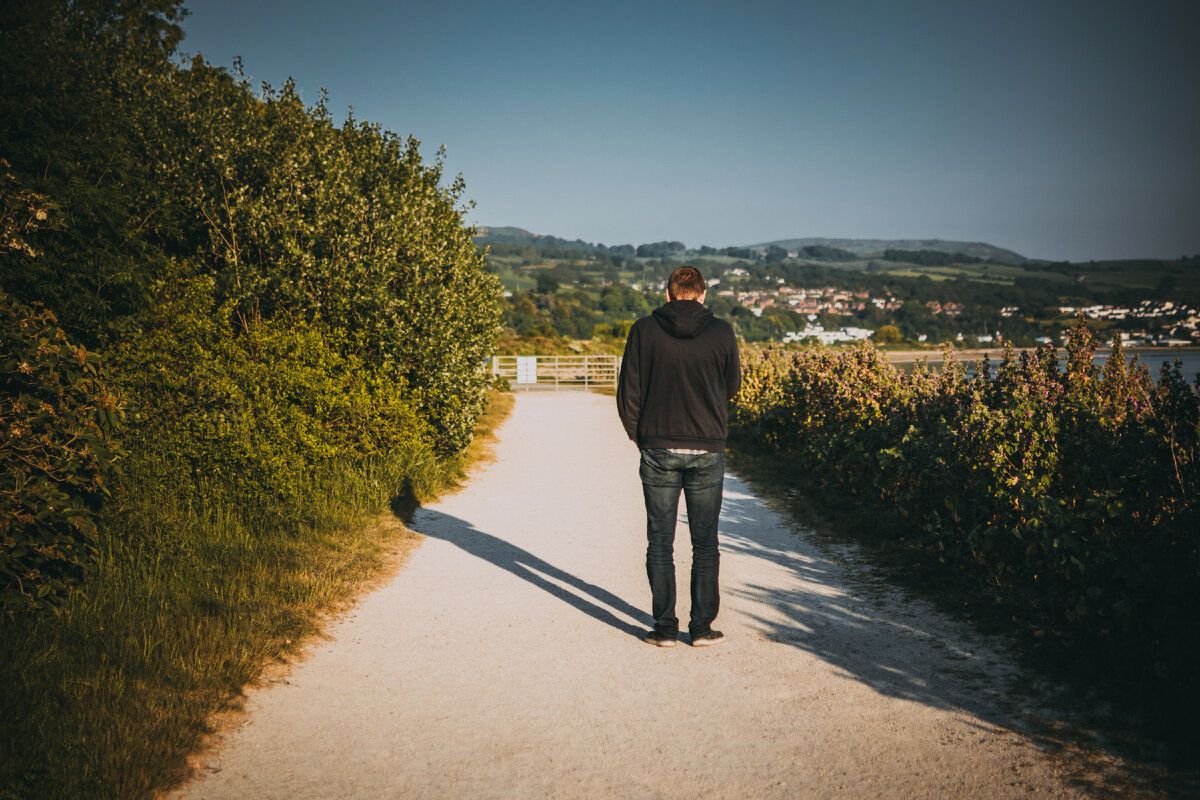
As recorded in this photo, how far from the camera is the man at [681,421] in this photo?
15.7 feet

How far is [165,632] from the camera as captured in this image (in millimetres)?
4734

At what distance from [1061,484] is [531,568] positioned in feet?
13.8

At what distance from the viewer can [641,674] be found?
456 cm

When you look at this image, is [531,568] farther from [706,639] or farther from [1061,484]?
[1061,484]

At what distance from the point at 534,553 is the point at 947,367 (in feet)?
17.4

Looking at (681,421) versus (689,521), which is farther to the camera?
(689,521)

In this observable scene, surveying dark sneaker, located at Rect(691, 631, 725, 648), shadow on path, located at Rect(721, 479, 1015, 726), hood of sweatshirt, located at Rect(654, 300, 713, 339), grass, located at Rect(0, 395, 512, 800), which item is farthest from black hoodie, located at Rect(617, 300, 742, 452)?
grass, located at Rect(0, 395, 512, 800)

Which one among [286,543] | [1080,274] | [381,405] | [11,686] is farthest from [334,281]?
[1080,274]

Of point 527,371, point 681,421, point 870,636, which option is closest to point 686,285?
point 681,421

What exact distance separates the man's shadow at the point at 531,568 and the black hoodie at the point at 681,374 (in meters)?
1.44

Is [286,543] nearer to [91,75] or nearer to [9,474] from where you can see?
[9,474]

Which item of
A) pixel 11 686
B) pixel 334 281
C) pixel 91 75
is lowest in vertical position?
pixel 11 686

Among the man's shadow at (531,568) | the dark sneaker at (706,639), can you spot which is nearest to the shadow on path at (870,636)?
the dark sneaker at (706,639)

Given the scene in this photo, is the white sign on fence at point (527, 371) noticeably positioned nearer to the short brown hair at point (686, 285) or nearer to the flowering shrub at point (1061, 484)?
the flowering shrub at point (1061, 484)
